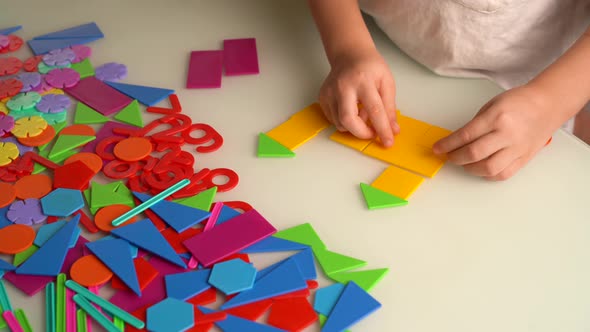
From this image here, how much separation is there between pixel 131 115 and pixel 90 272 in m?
0.24

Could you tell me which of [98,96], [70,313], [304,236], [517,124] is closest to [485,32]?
[517,124]

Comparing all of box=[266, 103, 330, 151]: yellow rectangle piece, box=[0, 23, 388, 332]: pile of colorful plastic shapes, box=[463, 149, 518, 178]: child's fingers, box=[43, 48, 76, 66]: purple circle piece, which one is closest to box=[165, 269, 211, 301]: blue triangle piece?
box=[0, 23, 388, 332]: pile of colorful plastic shapes

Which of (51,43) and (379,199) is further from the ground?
(51,43)

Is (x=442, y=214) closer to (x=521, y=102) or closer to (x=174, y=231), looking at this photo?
(x=521, y=102)

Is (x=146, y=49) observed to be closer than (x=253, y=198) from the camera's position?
No

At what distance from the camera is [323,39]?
32.2 inches

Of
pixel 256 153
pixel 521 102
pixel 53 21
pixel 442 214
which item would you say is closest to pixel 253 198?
pixel 256 153

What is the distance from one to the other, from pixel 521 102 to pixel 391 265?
10.0 inches

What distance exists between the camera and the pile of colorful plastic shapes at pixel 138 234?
0.53 m

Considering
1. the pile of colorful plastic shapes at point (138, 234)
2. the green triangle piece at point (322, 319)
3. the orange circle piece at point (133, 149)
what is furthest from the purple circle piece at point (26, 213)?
the green triangle piece at point (322, 319)

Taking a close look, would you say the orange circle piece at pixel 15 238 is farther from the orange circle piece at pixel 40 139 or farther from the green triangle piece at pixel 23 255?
the orange circle piece at pixel 40 139

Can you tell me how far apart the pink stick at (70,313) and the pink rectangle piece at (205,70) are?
0.34 m

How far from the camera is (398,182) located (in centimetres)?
65

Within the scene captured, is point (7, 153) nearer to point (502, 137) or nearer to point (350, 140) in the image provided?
point (350, 140)
